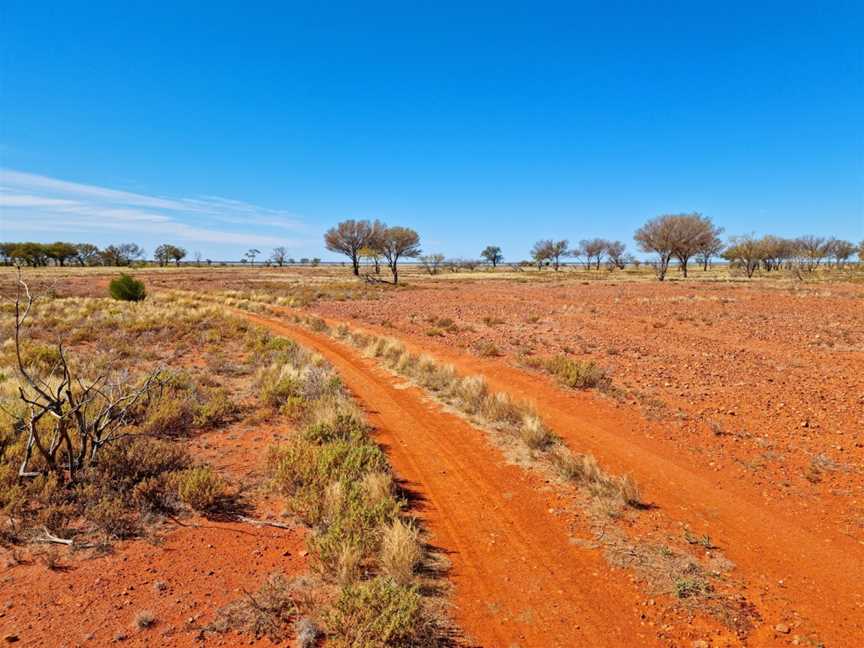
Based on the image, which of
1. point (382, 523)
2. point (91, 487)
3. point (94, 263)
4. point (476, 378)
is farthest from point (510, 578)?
point (94, 263)

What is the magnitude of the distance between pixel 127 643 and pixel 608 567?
462 centimetres

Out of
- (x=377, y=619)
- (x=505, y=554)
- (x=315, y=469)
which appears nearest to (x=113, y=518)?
(x=315, y=469)

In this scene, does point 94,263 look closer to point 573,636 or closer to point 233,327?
point 233,327

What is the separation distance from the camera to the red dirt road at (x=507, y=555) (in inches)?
153

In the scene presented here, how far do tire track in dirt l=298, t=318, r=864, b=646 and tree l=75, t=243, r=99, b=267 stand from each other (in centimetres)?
16602

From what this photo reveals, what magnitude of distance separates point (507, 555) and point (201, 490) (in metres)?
4.00

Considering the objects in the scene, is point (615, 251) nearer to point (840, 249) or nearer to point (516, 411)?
point (840, 249)

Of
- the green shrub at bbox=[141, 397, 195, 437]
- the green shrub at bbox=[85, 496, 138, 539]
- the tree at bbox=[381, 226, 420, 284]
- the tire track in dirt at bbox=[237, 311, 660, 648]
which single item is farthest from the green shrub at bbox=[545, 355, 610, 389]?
the tree at bbox=[381, 226, 420, 284]

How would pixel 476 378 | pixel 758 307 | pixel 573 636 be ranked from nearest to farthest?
pixel 573 636 < pixel 476 378 < pixel 758 307

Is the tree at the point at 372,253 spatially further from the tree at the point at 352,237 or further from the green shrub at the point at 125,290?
the green shrub at the point at 125,290

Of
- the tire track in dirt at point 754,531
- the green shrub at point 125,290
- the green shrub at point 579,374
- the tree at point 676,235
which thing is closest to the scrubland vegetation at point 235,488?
the tire track in dirt at point 754,531

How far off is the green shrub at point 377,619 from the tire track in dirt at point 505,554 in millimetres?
540

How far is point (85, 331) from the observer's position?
54.6ft

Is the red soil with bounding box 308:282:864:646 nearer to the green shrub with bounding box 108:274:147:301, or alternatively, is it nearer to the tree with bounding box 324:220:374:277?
the green shrub with bounding box 108:274:147:301
